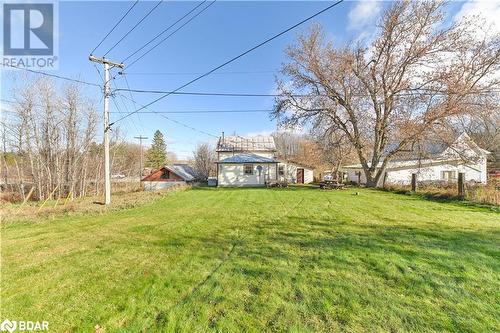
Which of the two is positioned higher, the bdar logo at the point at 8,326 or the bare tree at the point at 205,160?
the bare tree at the point at 205,160

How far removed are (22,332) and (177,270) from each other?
1975 millimetres

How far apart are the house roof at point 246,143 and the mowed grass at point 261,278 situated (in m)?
24.4

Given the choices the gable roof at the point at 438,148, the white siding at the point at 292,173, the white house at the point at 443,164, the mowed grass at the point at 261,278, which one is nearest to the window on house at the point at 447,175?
the white house at the point at 443,164

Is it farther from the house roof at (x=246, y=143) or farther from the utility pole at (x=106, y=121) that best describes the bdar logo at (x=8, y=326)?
the house roof at (x=246, y=143)

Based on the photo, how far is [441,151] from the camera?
66.7 feet

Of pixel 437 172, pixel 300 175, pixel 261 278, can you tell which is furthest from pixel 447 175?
pixel 261 278

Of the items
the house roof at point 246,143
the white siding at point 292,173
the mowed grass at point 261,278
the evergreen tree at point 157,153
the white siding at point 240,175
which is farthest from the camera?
the evergreen tree at point 157,153

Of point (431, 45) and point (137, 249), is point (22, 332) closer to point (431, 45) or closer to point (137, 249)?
point (137, 249)

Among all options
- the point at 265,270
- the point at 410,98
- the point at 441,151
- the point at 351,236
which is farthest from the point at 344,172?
the point at 265,270

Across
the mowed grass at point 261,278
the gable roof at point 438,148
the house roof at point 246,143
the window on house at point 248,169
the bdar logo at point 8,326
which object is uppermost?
the house roof at point 246,143

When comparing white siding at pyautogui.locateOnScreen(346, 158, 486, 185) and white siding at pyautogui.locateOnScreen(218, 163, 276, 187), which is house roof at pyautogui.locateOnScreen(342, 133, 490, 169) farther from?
white siding at pyautogui.locateOnScreen(218, 163, 276, 187)

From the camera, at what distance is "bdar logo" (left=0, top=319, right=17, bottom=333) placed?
2.79 meters

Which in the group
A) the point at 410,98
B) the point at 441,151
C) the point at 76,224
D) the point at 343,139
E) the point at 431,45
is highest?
the point at 431,45

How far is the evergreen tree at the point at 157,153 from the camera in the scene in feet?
199
